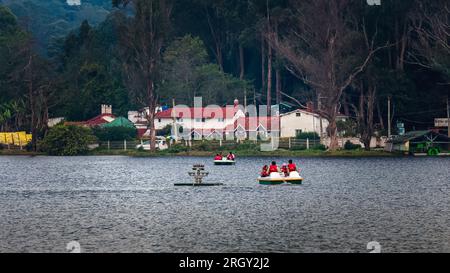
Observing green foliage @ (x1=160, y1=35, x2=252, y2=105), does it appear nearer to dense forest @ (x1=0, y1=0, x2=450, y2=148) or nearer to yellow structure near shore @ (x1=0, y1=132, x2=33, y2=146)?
dense forest @ (x1=0, y1=0, x2=450, y2=148)

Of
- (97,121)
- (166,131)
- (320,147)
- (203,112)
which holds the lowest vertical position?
→ (320,147)

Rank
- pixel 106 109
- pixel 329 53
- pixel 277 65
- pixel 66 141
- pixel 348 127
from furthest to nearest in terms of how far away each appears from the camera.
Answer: pixel 106 109, pixel 277 65, pixel 66 141, pixel 348 127, pixel 329 53

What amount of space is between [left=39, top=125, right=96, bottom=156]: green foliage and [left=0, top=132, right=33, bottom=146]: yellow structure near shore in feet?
30.4

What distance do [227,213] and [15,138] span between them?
110m

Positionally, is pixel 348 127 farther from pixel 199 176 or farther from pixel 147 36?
pixel 199 176

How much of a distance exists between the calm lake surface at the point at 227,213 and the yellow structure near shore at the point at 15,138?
55583mm

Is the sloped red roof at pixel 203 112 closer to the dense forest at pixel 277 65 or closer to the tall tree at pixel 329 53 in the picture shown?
the dense forest at pixel 277 65

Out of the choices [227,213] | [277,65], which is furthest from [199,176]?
[277,65]

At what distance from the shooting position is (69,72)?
648 feet

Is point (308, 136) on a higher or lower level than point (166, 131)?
lower

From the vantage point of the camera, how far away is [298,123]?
166 metres

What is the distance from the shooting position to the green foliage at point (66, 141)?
506 ft

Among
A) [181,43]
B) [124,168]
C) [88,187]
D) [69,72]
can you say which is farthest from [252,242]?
[69,72]
